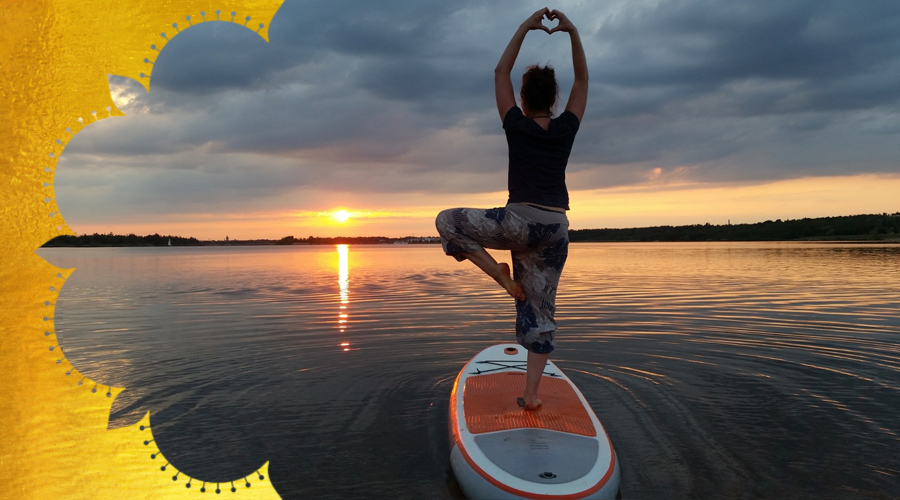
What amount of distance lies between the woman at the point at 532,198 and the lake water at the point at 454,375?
2.00m

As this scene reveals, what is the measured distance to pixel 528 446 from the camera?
5.05m

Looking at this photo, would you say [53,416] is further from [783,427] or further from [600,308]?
[600,308]

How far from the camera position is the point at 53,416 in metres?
6.84

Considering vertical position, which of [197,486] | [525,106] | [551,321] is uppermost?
[525,106]

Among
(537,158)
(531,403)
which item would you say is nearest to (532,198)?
(537,158)

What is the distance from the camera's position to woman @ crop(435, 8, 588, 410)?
498cm

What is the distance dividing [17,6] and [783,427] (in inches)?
330

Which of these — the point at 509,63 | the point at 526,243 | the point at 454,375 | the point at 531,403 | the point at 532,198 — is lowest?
the point at 454,375

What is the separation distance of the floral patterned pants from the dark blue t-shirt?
0.43ft

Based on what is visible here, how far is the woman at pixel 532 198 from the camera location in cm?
498

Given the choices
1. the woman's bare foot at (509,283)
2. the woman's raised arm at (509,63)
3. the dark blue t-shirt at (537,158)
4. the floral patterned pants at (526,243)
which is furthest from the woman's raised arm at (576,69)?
the woman's bare foot at (509,283)

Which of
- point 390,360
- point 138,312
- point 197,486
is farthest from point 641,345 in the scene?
point 138,312

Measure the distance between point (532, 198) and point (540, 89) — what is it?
101 cm

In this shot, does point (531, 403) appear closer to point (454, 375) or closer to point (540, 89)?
point (540, 89)
